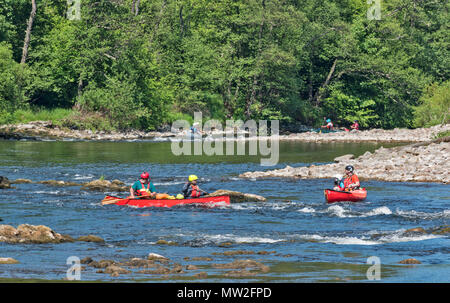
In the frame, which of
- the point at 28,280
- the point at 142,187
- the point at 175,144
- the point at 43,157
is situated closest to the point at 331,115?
the point at 175,144

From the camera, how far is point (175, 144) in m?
57.2

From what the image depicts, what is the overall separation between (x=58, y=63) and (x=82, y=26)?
3.84 metres

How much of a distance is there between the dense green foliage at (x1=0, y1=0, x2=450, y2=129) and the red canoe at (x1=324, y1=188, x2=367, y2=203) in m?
36.3

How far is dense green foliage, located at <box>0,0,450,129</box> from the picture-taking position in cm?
6331

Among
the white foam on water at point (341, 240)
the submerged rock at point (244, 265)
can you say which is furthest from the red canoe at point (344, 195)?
the submerged rock at point (244, 265)

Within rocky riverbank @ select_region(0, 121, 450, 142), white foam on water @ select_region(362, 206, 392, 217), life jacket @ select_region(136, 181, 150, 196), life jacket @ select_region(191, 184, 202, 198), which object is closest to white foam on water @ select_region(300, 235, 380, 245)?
white foam on water @ select_region(362, 206, 392, 217)

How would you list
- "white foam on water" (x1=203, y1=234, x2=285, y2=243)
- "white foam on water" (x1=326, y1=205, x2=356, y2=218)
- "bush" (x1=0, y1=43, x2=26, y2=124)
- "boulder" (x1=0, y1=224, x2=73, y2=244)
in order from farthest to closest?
A: "bush" (x1=0, y1=43, x2=26, y2=124)
"white foam on water" (x1=326, y1=205, x2=356, y2=218)
"white foam on water" (x1=203, y1=234, x2=285, y2=243)
"boulder" (x1=0, y1=224, x2=73, y2=244)

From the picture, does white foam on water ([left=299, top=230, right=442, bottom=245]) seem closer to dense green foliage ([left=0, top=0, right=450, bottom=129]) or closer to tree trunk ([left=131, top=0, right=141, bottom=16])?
dense green foliage ([left=0, top=0, right=450, bottom=129])

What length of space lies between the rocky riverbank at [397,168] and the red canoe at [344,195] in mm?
6916

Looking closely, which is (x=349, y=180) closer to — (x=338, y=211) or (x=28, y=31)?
(x=338, y=211)

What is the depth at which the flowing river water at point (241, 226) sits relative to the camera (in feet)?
53.8

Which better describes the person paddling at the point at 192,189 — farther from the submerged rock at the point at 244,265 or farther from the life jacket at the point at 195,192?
the submerged rock at the point at 244,265

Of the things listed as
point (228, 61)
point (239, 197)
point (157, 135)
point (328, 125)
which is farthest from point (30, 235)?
point (328, 125)
